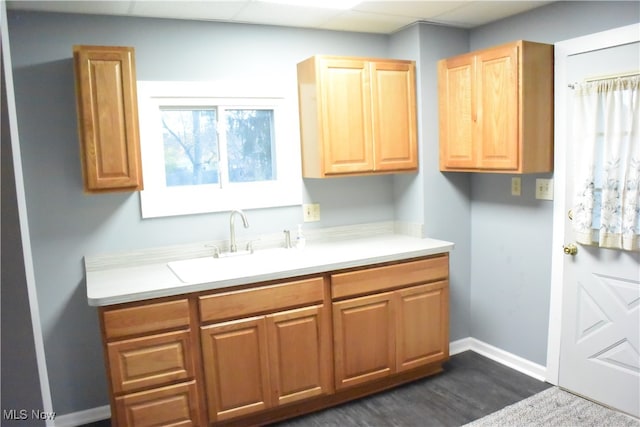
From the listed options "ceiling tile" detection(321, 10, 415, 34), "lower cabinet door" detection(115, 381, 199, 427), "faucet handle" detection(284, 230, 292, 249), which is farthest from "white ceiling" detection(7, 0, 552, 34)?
"lower cabinet door" detection(115, 381, 199, 427)

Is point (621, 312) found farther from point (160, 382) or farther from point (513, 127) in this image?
point (160, 382)

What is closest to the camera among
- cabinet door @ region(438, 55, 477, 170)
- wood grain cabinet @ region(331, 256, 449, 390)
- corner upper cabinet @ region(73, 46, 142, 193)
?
corner upper cabinet @ region(73, 46, 142, 193)

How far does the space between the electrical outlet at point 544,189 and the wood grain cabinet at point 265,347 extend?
1452mm

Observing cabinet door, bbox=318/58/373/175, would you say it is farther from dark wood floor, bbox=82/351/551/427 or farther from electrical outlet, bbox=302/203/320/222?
dark wood floor, bbox=82/351/551/427

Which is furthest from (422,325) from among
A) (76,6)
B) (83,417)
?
(76,6)

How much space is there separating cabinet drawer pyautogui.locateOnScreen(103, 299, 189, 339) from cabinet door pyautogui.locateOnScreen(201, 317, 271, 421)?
153 mm

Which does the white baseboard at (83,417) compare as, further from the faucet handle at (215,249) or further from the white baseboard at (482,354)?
the faucet handle at (215,249)

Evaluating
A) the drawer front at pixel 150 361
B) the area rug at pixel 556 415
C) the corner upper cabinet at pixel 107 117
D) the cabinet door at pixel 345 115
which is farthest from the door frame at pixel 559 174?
the corner upper cabinet at pixel 107 117

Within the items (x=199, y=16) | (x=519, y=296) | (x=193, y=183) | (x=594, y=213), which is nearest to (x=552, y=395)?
(x=519, y=296)

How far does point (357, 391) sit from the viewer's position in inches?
113

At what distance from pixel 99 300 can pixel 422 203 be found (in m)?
2.08

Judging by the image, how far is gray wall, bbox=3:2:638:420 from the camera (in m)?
2.52

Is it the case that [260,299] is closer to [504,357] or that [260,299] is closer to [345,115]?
[345,115]

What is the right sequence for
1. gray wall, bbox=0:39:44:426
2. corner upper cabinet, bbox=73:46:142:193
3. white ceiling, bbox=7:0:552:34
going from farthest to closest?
white ceiling, bbox=7:0:552:34 → corner upper cabinet, bbox=73:46:142:193 → gray wall, bbox=0:39:44:426
